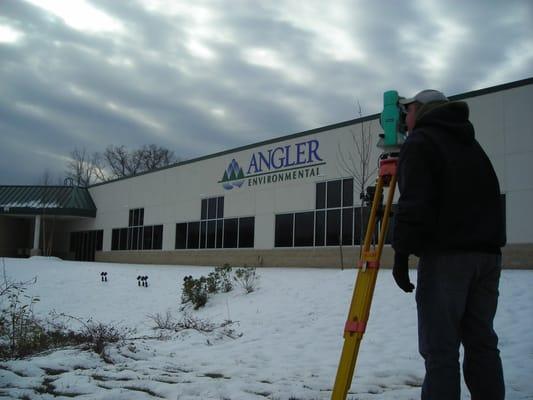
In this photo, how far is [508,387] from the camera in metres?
4.62

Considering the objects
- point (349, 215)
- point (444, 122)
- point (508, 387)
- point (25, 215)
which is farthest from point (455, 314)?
point (25, 215)

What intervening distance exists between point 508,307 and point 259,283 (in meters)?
7.50

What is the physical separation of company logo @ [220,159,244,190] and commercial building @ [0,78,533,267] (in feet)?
0.17

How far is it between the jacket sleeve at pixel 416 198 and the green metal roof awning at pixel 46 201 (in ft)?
126

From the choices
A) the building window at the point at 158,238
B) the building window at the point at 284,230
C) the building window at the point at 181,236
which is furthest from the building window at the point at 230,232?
the building window at the point at 158,238

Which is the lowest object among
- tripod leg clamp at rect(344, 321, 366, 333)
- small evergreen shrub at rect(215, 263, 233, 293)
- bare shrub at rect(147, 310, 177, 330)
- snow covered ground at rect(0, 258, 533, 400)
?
bare shrub at rect(147, 310, 177, 330)

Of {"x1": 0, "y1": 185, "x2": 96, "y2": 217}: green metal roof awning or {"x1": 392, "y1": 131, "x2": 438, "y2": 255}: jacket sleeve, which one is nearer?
{"x1": 392, "y1": 131, "x2": 438, "y2": 255}: jacket sleeve

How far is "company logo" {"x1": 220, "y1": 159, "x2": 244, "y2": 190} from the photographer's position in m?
26.6

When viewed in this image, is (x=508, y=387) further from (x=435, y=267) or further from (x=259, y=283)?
(x=259, y=283)

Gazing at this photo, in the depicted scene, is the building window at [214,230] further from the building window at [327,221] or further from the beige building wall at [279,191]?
the building window at [327,221]

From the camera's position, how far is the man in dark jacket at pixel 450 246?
9.37 ft

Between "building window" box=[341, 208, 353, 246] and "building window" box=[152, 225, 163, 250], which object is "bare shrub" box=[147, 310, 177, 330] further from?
"building window" box=[152, 225, 163, 250]

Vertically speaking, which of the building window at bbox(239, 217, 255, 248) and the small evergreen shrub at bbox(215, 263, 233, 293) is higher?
the building window at bbox(239, 217, 255, 248)

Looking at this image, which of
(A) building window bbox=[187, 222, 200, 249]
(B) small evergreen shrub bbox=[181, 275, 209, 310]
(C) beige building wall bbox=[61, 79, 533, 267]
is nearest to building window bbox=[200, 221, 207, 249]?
(A) building window bbox=[187, 222, 200, 249]
